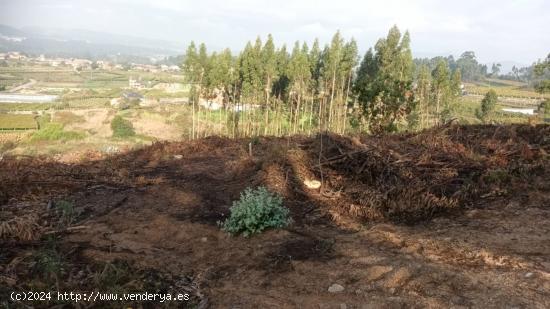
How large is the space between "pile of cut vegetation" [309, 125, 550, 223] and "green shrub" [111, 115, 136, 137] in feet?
112

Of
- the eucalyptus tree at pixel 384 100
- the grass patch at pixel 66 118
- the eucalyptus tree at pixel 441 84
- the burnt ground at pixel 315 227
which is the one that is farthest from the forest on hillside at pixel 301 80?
the burnt ground at pixel 315 227

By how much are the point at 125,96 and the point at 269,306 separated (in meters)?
62.7

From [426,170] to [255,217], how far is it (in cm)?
319

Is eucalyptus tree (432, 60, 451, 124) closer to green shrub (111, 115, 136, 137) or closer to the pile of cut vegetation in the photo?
the pile of cut vegetation

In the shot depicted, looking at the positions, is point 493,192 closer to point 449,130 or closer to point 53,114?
point 449,130

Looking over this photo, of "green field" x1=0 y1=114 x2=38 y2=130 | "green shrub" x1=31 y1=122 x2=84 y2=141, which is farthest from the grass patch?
"green field" x1=0 y1=114 x2=38 y2=130

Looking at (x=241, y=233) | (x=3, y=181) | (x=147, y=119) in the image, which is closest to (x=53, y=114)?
(x=147, y=119)

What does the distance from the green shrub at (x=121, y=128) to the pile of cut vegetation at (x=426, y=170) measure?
34008mm

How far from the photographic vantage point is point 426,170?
6.44m

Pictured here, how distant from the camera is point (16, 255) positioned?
4.16 m

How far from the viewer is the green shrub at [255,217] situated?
4715mm

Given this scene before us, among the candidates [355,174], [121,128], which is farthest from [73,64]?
[355,174]

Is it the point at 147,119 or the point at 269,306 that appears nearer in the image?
the point at 269,306

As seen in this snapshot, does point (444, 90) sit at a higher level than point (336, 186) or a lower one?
higher
